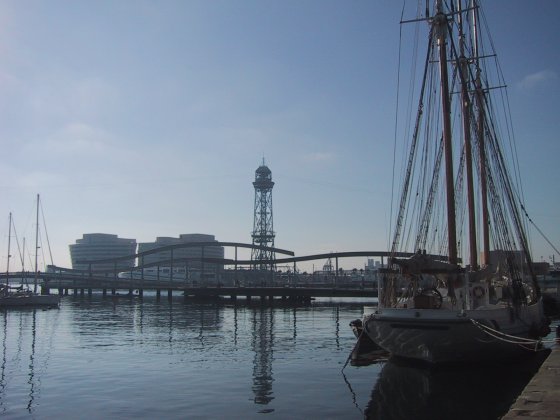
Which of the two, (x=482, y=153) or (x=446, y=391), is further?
(x=482, y=153)

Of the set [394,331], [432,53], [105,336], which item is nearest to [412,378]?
[394,331]

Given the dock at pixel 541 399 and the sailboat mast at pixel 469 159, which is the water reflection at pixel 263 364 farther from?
the sailboat mast at pixel 469 159

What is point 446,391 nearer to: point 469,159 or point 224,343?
point 224,343

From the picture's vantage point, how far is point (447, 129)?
2827cm

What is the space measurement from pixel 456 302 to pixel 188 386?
12.7m

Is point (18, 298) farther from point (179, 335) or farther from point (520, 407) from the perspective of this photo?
point (520, 407)

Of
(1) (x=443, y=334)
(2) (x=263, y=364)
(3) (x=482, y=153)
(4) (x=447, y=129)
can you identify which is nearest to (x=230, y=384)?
(2) (x=263, y=364)

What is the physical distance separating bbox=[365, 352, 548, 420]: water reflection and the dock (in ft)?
9.31

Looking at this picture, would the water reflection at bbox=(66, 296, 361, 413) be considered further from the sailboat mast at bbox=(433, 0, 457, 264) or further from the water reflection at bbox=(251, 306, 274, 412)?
the sailboat mast at bbox=(433, 0, 457, 264)

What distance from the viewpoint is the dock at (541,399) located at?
34.0ft

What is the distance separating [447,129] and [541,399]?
62.1 ft

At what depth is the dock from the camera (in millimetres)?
10352

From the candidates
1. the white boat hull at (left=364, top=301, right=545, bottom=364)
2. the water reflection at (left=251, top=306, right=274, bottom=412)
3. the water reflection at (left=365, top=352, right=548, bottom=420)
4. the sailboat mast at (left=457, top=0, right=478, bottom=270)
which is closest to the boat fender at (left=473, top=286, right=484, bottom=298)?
the white boat hull at (left=364, top=301, right=545, bottom=364)

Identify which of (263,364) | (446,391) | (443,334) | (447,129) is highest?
(447,129)
